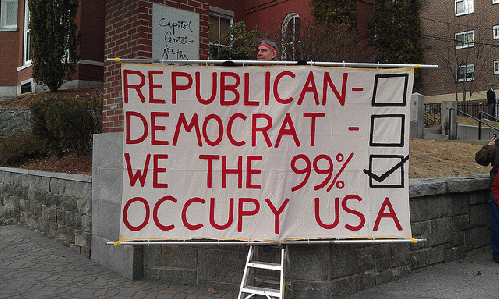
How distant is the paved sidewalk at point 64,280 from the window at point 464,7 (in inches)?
1088

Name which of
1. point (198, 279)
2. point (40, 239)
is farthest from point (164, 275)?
point (40, 239)

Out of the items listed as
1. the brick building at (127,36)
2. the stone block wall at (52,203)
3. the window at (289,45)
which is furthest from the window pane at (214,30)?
the brick building at (127,36)

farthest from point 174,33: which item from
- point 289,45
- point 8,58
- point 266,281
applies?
point 8,58

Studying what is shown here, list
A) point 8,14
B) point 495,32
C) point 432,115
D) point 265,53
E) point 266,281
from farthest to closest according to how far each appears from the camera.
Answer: point 495,32
point 8,14
point 432,115
point 265,53
point 266,281

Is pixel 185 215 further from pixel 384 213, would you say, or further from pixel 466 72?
pixel 466 72

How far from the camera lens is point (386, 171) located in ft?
12.5

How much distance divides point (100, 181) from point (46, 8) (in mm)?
10877

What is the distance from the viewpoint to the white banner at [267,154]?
380 cm

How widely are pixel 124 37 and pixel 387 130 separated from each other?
328cm

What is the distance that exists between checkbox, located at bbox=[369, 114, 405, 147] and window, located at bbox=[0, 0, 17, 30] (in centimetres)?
1959

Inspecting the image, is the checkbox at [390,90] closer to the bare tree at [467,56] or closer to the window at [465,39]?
the bare tree at [467,56]

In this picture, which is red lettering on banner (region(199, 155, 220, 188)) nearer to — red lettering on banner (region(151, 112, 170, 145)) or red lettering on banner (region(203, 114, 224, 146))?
red lettering on banner (region(203, 114, 224, 146))

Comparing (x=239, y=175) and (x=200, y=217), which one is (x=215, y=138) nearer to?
(x=239, y=175)

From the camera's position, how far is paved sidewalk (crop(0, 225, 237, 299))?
425 centimetres
